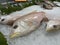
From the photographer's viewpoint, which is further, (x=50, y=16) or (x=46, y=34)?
(x=50, y=16)

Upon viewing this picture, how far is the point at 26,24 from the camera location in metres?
1.82

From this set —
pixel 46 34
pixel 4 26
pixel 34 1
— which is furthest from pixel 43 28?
pixel 34 1

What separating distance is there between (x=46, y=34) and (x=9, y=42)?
0.30 m

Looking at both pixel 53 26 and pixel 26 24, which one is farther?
pixel 26 24

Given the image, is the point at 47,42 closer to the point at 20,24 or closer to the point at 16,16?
the point at 20,24

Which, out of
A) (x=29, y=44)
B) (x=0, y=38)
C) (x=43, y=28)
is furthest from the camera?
(x=43, y=28)

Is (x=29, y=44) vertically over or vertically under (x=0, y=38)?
under

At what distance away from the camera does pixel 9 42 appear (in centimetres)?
175

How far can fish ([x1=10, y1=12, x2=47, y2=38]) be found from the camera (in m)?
1.79

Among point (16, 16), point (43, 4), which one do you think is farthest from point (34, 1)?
point (16, 16)

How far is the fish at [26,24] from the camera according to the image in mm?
1789

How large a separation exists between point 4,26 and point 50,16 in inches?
16.3

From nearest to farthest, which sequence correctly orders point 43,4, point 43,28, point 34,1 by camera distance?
1. point 43,28
2. point 43,4
3. point 34,1

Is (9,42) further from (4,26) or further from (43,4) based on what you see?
(43,4)
